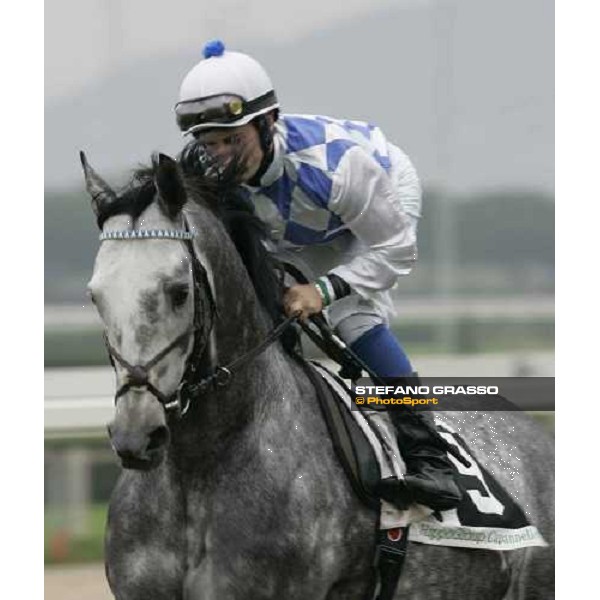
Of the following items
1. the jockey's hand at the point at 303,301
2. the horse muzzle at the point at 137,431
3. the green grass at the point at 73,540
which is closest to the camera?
the horse muzzle at the point at 137,431

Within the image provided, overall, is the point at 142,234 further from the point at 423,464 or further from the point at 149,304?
the point at 423,464

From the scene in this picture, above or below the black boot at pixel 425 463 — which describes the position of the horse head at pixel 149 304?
above

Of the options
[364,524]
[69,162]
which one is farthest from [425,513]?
[69,162]

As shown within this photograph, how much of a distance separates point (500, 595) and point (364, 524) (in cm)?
61

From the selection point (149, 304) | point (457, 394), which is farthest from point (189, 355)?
point (457, 394)

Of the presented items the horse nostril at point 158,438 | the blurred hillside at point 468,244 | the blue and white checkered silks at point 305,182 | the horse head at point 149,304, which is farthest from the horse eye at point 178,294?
the blurred hillside at point 468,244

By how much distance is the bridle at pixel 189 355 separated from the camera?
2.31 meters

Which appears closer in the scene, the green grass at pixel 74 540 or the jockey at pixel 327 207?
the jockey at pixel 327 207

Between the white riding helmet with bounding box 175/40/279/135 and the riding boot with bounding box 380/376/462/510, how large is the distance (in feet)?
2.35

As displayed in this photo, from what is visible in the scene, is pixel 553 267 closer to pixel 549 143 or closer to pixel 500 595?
pixel 549 143

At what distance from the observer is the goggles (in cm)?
272

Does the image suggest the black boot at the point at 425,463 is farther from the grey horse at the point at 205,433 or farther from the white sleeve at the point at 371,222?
the white sleeve at the point at 371,222

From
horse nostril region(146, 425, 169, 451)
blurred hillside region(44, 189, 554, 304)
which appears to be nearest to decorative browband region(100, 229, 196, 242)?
horse nostril region(146, 425, 169, 451)

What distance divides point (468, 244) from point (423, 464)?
123 centimetres
